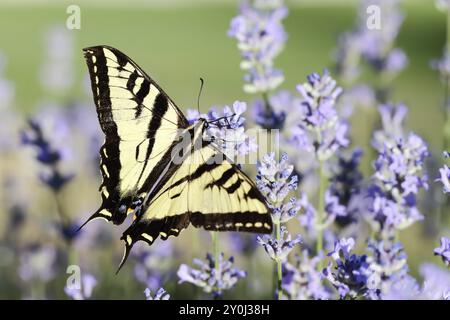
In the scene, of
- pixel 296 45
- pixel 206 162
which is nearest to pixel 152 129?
Result: pixel 206 162

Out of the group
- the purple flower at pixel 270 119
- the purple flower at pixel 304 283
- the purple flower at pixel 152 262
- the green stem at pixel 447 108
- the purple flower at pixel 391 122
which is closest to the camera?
the purple flower at pixel 304 283

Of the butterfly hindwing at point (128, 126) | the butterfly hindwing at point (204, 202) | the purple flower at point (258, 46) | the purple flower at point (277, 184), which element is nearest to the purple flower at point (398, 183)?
the purple flower at point (277, 184)

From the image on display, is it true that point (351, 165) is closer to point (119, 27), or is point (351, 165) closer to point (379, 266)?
point (379, 266)

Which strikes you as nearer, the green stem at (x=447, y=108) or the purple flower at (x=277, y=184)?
the purple flower at (x=277, y=184)

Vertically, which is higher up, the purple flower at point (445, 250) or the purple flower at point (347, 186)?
the purple flower at point (347, 186)

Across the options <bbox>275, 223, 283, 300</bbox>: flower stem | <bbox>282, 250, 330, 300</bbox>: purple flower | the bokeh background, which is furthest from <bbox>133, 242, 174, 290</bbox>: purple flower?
<bbox>275, 223, 283, 300</bbox>: flower stem

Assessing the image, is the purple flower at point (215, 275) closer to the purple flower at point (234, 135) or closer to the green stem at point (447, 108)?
the purple flower at point (234, 135)

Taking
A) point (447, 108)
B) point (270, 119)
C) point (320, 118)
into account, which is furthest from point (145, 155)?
point (447, 108)

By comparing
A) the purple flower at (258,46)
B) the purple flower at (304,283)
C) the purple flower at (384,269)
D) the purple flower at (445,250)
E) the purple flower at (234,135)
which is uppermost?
the purple flower at (258,46)
